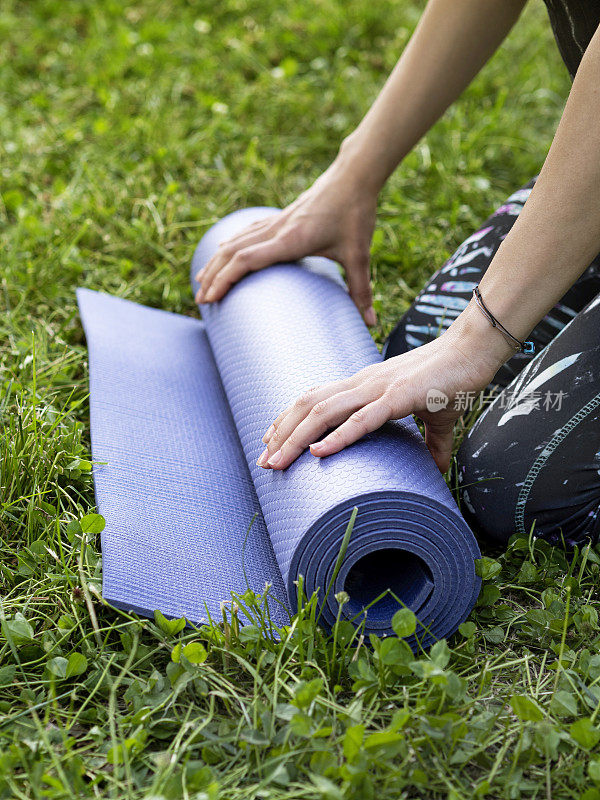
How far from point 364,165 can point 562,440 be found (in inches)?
36.5

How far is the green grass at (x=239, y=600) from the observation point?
1.34 meters

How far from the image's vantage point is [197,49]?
423 cm

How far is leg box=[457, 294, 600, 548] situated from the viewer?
5.98ft

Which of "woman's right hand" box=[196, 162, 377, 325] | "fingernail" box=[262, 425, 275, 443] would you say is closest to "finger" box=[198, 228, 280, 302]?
"woman's right hand" box=[196, 162, 377, 325]

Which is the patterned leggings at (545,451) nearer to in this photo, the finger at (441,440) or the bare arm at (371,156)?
the finger at (441,440)

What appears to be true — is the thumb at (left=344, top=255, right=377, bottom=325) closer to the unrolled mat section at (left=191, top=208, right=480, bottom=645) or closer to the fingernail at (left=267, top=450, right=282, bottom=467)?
the unrolled mat section at (left=191, top=208, right=480, bottom=645)

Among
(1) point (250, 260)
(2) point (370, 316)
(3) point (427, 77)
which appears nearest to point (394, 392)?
(1) point (250, 260)

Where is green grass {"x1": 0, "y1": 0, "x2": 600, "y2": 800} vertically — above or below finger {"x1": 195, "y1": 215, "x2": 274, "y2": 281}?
below

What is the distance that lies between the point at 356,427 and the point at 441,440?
0.32 m

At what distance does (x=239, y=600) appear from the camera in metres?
1.61

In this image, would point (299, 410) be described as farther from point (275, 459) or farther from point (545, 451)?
point (545, 451)

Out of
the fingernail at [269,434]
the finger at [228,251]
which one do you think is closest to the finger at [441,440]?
the fingernail at [269,434]

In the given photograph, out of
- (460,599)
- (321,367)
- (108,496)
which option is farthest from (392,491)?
(108,496)

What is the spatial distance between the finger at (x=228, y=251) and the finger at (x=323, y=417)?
0.81 metres
